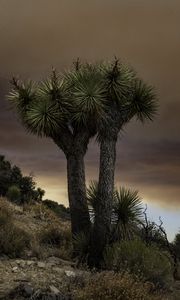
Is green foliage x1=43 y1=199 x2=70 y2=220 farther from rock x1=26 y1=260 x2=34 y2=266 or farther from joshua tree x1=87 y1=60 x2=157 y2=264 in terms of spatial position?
rock x1=26 y1=260 x2=34 y2=266

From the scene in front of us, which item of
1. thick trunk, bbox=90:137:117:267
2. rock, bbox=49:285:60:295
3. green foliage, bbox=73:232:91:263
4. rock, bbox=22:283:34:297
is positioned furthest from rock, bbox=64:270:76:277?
thick trunk, bbox=90:137:117:267

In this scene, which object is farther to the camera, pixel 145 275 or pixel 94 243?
pixel 94 243

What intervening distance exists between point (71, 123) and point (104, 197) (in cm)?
255

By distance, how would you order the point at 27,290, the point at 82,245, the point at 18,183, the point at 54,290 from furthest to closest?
the point at 18,183 < the point at 82,245 < the point at 54,290 < the point at 27,290

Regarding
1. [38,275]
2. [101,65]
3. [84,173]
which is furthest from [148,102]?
[38,275]

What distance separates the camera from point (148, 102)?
744 inches

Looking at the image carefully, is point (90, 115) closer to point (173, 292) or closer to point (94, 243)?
point (94, 243)

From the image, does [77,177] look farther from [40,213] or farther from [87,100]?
[40,213]

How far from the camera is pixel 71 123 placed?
1819cm

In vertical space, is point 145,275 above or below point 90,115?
below

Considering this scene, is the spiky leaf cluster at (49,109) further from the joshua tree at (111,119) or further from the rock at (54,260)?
the rock at (54,260)

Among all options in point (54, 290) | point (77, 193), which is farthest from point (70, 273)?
point (77, 193)

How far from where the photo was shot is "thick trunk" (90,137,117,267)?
1709cm

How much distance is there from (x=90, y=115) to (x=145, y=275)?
205 inches
